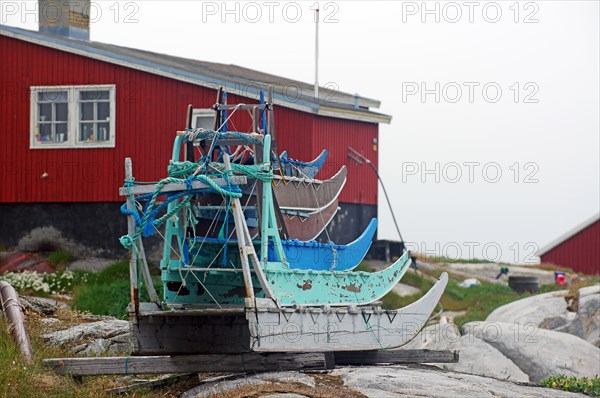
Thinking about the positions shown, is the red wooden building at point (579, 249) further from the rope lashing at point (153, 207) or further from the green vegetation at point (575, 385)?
the rope lashing at point (153, 207)

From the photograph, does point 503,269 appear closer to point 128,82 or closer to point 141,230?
point 128,82

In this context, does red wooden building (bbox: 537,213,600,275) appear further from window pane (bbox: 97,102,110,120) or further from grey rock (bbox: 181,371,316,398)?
grey rock (bbox: 181,371,316,398)

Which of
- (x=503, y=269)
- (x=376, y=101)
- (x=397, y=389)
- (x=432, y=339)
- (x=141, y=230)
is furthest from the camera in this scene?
(x=503, y=269)

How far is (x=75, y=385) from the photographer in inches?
466

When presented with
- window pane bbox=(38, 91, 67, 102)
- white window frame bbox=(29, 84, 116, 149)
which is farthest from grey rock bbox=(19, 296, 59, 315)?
window pane bbox=(38, 91, 67, 102)

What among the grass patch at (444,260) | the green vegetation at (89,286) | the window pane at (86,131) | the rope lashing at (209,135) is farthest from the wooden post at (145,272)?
the grass patch at (444,260)

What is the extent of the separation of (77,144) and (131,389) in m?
14.4

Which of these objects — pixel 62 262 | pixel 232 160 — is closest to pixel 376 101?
pixel 62 262

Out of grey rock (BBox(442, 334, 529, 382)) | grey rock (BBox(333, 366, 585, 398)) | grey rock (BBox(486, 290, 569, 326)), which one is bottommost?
grey rock (BBox(442, 334, 529, 382))

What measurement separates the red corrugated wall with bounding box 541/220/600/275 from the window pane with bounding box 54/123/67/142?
23124 mm

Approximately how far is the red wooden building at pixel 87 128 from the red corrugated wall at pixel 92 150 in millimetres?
24

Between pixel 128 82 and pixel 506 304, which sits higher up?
pixel 128 82

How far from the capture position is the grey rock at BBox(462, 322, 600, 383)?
17.7 m

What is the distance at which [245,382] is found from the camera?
11797 mm
